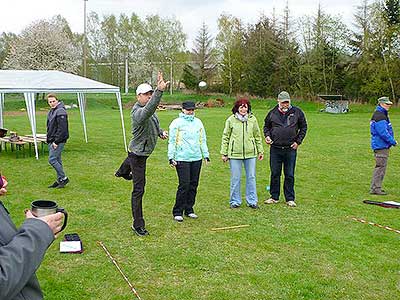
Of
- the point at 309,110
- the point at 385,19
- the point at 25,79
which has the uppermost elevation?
the point at 385,19

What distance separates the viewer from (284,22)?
44.3 metres

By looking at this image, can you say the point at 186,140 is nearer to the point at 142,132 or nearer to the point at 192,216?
the point at 142,132

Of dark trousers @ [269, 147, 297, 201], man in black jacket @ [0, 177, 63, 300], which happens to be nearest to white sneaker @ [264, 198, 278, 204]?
dark trousers @ [269, 147, 297, 201]

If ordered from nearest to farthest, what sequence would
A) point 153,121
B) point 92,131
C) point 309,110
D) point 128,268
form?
point 128,268, point 153,121, point 92,131, point 309,110

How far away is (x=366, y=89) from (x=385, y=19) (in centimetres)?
546

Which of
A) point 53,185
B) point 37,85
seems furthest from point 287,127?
point 37,85

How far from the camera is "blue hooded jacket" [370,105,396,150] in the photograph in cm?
850

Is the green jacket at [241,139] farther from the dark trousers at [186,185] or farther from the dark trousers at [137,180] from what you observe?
the dark trousers at [137,180]

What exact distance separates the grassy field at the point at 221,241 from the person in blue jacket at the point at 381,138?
30cm

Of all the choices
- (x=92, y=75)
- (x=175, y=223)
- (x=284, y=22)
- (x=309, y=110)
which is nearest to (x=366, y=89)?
(x=309, y=110)

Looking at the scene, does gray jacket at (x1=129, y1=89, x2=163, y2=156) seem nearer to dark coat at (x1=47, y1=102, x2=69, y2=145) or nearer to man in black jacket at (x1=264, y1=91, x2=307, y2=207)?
man in black jacket at (x1=264, y1=91, x2=307, y2=207)

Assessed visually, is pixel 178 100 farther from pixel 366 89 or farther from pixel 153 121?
pixel 153 121

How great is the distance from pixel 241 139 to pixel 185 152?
44.6 inches

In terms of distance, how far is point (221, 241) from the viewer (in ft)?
19.5
